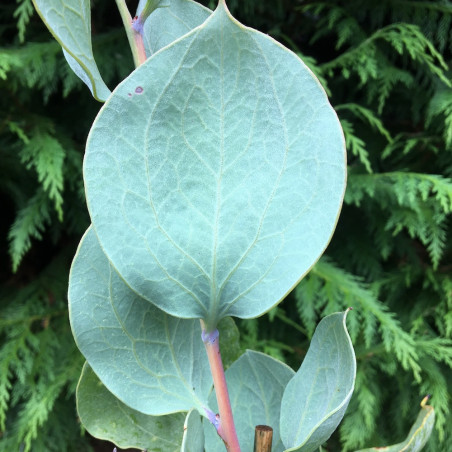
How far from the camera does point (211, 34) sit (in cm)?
24

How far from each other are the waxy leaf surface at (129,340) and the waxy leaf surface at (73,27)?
93 mm

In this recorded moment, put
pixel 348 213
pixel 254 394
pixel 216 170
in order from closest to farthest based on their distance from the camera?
pixel 216 170 < pixel 254 394 < pixel 348 213

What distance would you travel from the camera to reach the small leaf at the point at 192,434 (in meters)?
0.26

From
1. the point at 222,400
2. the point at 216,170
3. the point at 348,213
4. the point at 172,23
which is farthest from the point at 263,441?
the point at 348,213

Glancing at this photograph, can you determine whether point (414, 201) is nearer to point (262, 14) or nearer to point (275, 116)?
point (262, 14)

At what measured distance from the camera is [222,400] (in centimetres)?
29

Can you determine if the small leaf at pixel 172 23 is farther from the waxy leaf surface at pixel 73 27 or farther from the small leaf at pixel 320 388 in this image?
the small leaf at pixel 320 388

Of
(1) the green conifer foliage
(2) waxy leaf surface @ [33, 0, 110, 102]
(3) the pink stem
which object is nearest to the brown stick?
(3) the pink stem

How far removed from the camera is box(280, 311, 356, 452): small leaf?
262 mm

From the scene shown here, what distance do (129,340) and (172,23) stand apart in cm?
21

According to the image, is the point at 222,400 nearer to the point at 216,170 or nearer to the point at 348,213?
the point at 216,170

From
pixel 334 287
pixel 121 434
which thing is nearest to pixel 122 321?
pixel 121 434

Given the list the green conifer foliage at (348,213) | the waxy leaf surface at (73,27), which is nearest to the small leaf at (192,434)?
the waxy leaf surface at (73,27)

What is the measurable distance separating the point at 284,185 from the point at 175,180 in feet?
0.18
